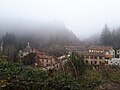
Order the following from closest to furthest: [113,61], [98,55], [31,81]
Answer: [31,81]
[113,61]
[98,55]

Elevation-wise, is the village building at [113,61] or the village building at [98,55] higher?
the village building at [98,55]

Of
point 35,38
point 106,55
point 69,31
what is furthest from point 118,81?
point 69,31

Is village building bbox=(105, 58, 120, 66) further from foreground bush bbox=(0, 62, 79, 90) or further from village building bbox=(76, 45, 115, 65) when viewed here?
foreground bush bbox=(0, 62, 79, 90)

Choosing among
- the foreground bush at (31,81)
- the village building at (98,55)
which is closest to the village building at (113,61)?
the village building at (98,55)

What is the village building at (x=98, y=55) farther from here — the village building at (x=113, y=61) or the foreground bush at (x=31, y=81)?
the foreground bush at (x=31, y=81)

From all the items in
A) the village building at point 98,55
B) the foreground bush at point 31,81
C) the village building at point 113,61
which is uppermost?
the foreground bush at point 31,81

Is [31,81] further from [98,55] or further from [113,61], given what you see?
[98,55]

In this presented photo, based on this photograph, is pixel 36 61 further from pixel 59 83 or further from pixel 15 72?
pixel 59 83

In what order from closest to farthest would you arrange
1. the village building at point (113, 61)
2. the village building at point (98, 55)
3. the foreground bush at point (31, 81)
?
the foreground bush at point (31, 81)
the village building at point (113, 61)
the village building at point (98, 55)

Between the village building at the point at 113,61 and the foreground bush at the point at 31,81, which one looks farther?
the village building at the point at 113,61

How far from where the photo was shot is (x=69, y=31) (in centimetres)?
5006

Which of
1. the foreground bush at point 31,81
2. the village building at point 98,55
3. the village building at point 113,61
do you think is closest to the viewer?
the foreground bush at point 31,81

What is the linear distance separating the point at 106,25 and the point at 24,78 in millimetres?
37125

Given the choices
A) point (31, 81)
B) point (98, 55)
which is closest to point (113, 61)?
point (98, 55)
